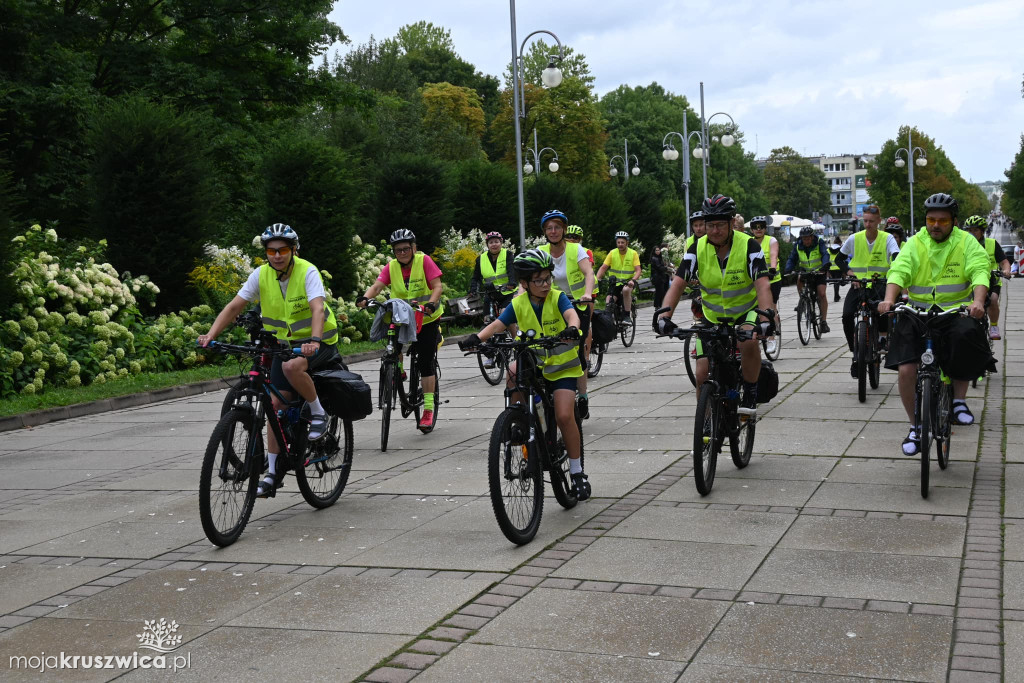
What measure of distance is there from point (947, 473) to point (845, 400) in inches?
149

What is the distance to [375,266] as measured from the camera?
937 inches

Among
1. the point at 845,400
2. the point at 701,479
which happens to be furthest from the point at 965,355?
the point at 845,400

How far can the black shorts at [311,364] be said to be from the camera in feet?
22.8

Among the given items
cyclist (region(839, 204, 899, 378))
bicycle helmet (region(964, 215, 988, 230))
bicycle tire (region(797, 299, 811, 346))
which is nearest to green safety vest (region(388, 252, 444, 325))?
cyclist (region(839, 204, 899, 378))

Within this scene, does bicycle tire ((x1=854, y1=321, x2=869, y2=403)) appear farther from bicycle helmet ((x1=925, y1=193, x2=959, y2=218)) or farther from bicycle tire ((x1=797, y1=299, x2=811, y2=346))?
bicycle tire ((x1=797, y1=299, x2=811, y2=346))

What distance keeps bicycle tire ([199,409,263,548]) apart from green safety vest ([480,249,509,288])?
7792 mm

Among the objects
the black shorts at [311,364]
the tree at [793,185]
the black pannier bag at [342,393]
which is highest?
the tree at [793,185]

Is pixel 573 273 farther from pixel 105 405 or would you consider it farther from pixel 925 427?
pixel 105 405

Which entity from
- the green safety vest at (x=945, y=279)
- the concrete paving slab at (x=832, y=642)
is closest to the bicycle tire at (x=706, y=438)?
the green safety vest at (x=945, y=279)

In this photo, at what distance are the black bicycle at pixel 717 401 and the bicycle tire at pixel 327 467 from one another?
2.15m

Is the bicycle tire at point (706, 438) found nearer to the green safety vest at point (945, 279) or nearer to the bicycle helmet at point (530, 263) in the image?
the bicycle helmet at point (530, 263)

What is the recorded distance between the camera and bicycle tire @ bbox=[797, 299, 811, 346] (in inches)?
690

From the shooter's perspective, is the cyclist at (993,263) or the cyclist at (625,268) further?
the cyclist at (625,268)

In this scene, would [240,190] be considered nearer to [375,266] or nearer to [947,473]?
[375,266]
